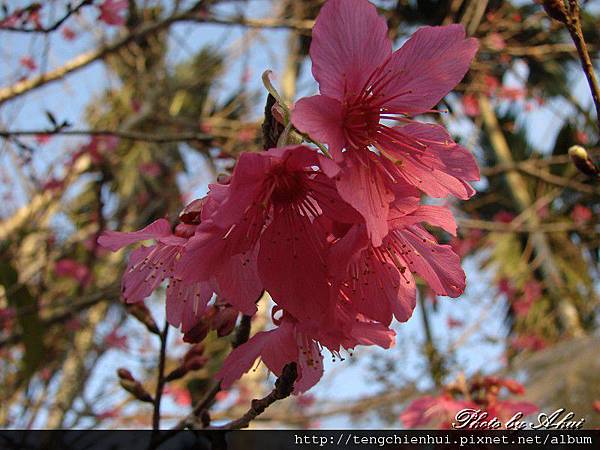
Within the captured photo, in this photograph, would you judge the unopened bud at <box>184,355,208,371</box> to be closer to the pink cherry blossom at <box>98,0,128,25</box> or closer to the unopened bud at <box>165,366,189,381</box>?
the unopened bud at <box>165,366,189,381</box>

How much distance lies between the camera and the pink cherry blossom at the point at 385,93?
71 cm

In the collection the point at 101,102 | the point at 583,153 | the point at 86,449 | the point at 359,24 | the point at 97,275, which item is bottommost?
the point at 86,449

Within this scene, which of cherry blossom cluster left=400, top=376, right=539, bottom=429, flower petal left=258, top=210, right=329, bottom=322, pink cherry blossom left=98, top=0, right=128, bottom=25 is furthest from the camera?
pink cherry blossom left=98, top=0, right=128, bottom=25

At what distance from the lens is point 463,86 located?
295 centimetres

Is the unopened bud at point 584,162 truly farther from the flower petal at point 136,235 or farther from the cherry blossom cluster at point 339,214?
the flower petal at point 136,235

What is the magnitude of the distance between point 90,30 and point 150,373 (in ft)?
8.74

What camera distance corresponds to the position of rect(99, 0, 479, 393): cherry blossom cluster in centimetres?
67

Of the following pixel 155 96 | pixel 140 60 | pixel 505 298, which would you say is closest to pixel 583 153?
pixel 155 96

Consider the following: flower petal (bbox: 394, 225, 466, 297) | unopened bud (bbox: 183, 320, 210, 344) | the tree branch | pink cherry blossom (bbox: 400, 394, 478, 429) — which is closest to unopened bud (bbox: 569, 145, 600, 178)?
flower petal (bbox: 394, 225, 466, 297)

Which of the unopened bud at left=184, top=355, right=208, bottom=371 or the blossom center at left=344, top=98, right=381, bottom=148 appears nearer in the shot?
the blossom center at left=344, top=98, right=381, bottom=148

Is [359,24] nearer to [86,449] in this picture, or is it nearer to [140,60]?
[86,449]

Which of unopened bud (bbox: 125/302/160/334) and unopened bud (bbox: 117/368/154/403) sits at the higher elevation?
unopened bud (bbox: 125/302/160/334)

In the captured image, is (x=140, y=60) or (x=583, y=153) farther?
(x=140, y=60)
